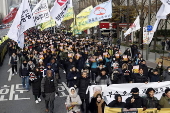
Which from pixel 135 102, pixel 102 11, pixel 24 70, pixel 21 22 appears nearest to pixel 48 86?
pixel 135 102

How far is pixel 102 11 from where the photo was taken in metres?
16.2

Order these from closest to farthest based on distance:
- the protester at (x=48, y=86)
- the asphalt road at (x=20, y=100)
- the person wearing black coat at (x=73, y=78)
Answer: the protester at (x=48, y=86)
the person wearing black coat at (x=73, y=78)
the asphalt road at (x=20, y=100)

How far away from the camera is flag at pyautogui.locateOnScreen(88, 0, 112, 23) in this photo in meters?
16.1

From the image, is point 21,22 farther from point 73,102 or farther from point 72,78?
point 73,102

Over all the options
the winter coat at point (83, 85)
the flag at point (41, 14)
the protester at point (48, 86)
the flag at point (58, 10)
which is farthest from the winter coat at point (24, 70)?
the flag at point (58, 10)

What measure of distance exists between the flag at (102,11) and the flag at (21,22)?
524cm

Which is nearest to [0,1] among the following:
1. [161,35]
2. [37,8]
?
[161,35]

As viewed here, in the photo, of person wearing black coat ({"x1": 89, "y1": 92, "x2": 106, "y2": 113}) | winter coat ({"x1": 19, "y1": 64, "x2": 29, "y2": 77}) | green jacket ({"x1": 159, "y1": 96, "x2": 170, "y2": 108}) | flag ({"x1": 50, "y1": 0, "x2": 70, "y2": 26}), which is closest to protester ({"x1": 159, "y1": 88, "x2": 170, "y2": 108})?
green jacket ({"x1": 159, "y1": 96, "x2": 170, "y2": 108})

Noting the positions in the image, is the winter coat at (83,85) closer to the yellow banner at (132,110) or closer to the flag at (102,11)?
the yellow banner at (132,110)

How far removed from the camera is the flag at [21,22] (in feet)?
37.8

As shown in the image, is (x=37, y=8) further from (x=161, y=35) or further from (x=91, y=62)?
(x=161, y=35)

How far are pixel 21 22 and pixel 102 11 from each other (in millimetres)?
5925

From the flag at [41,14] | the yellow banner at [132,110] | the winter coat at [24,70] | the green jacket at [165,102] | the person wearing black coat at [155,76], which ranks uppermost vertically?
the flag at [41,14]

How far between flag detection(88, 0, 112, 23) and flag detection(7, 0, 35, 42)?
17.2ft
